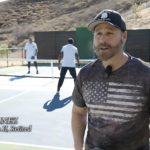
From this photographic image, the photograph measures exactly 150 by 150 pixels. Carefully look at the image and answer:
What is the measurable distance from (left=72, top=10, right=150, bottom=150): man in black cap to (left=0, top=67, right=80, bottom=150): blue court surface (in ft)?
7.37

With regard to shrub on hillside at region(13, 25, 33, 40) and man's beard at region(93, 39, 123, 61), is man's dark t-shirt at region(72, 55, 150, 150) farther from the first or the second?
shrub on hillside at region(13, 25, 33, 40)

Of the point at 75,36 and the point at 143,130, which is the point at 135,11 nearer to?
the point at 75,36

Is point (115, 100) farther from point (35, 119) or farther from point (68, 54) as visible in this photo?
point (68, 54)

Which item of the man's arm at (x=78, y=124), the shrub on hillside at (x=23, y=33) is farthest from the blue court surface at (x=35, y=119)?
the shrub on hillside at (x=23, y=33)

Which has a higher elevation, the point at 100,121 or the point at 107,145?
the point at 100,121

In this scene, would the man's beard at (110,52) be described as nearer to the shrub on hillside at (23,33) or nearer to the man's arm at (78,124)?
the man's arm at (78,124)

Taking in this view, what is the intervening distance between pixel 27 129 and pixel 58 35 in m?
17.4

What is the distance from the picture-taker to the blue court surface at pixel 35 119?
4.15 metres

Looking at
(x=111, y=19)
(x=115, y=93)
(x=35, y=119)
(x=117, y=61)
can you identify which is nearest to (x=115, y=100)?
(x=115, y=93)

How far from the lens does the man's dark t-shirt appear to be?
1.75 metres

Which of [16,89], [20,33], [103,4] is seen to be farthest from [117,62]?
[103,4]

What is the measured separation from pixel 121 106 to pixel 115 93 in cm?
10

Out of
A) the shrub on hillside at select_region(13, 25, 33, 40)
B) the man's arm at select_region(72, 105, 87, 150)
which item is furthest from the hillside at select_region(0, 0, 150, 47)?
the man's arm at select_region(72, 105, 87, 150)

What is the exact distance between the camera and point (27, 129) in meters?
4.79
